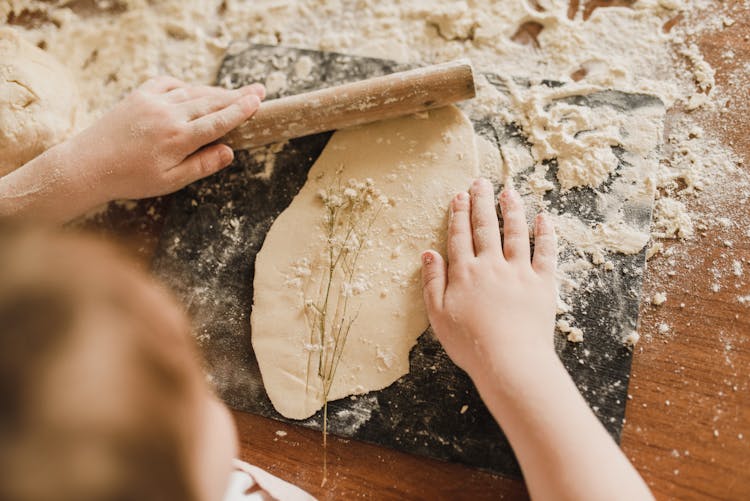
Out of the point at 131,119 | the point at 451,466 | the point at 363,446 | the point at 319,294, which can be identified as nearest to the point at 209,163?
the point at 131,119

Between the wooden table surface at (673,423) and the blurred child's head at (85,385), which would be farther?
the wooden table surface at (673,423)

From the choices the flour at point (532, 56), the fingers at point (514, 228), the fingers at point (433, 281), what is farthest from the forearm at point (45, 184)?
the fingers at point (514, 228)

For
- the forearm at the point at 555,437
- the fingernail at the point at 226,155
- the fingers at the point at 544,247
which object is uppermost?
the fingernail at the point at 226,155

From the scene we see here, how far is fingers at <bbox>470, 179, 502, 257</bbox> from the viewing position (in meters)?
0.92

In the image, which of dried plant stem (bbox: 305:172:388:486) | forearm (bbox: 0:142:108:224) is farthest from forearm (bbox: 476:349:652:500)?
forearm (bbox: 0:142:108:224)

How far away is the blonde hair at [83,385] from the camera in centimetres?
42

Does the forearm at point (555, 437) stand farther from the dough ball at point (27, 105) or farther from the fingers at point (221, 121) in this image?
the dough ball at point (27, 105)

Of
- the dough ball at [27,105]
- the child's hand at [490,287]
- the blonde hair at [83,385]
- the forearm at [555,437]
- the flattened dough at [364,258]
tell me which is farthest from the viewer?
the dough ball at [27,105]

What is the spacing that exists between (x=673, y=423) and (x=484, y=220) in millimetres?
430

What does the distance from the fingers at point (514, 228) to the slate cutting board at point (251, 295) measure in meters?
0.08

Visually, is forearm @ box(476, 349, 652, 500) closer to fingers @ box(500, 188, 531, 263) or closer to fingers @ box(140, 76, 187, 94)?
fingers @ box(500, 188, 531, 263)

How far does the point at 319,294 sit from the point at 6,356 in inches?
23.0

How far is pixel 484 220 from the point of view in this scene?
0.94 meters

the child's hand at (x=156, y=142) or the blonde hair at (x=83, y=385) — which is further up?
the child's hand at (x=156, y=142)
